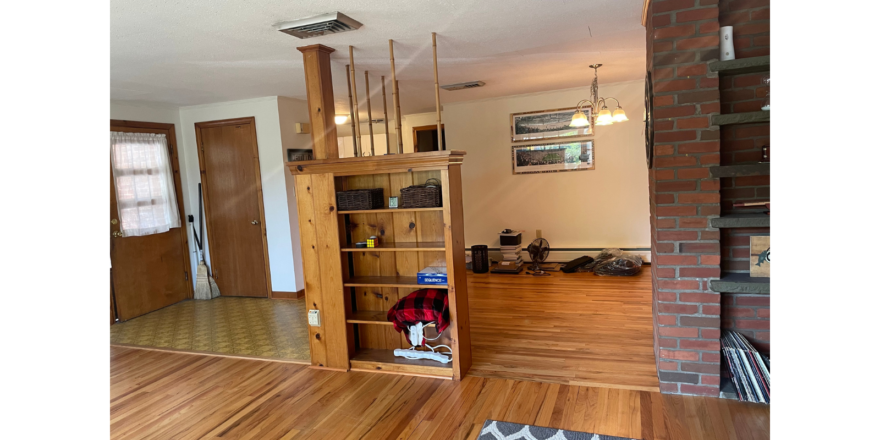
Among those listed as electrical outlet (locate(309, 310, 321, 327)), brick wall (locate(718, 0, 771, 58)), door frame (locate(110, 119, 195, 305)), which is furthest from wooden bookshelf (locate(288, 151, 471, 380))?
door frame (locate(110, 119, 195, 305))

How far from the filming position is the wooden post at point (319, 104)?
3.57m

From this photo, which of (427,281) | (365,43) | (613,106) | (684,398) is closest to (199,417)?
(427,281)

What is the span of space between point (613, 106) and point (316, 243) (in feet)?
14.8

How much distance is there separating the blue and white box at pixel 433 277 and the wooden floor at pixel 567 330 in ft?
2.25

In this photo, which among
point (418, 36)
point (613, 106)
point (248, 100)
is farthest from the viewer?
point (613, 106)

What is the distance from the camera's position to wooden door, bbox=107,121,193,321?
5.36m

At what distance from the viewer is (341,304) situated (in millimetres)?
3664

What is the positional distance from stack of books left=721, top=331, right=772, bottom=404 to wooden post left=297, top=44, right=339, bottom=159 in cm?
275

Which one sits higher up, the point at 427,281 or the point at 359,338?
the point at 427,281

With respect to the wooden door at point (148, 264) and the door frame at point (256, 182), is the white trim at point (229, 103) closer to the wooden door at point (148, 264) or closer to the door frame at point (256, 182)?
the door frame at point (256, 182)

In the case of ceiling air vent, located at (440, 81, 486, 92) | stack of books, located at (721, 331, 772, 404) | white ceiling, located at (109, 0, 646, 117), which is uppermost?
ceiling air vent, located at (440, 81, 486, 92)

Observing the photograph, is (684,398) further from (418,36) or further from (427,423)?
(418,36)

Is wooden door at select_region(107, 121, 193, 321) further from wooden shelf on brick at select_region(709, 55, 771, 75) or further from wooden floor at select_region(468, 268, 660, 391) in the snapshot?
wooden shelf on brick at select_region(709, 55, 771, 75)
